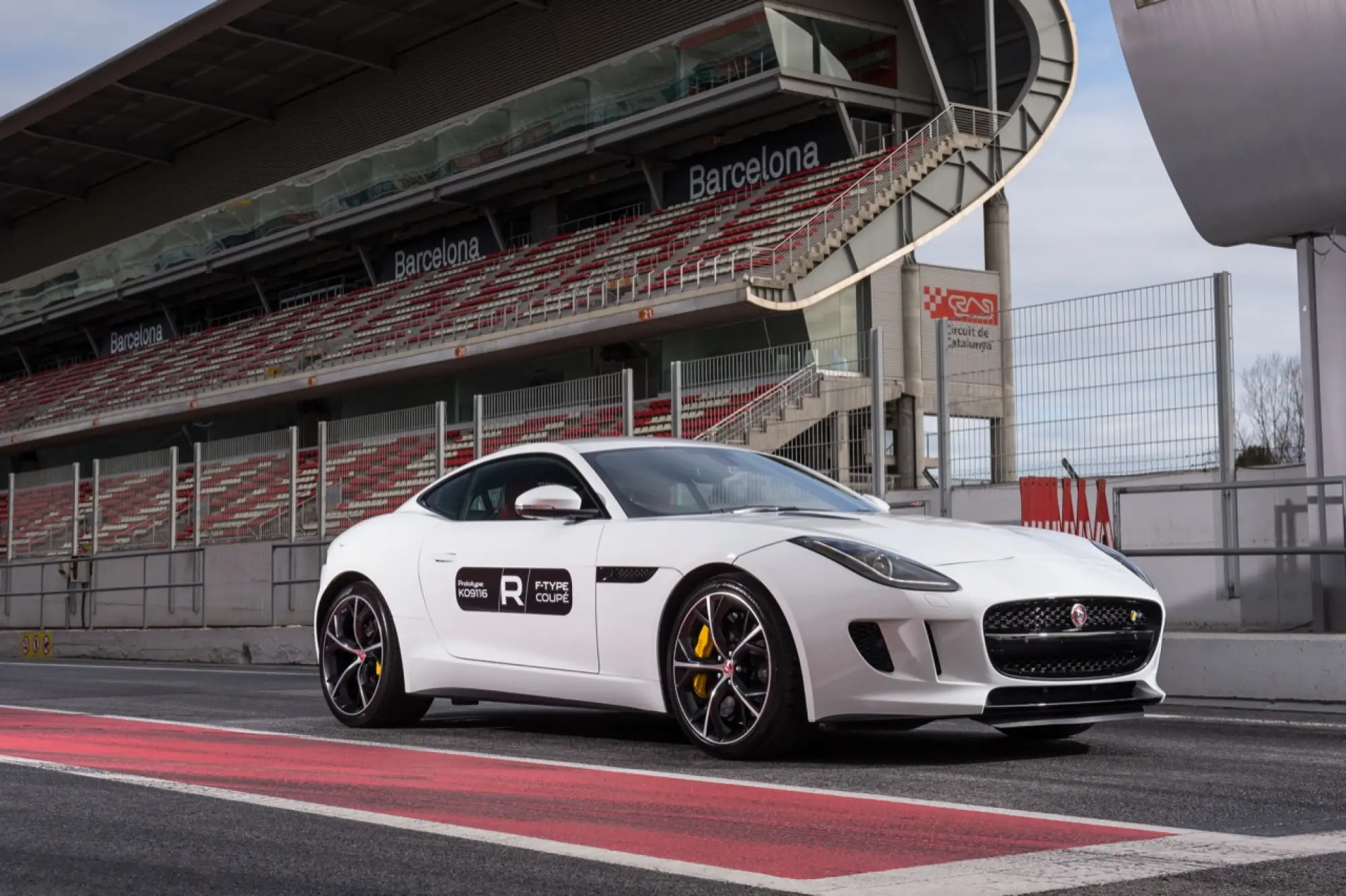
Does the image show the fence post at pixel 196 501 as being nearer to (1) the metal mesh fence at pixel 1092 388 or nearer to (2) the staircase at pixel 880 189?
(2) the staircase at pixel 880 189

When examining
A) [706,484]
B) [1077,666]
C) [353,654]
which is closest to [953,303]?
[353,654]

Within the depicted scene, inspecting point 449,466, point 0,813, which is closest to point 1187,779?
point 0,813

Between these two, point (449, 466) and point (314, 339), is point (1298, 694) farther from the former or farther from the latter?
point (314, 339)

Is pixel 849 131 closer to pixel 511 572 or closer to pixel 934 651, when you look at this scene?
pixel 511 572

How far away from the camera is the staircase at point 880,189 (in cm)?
2820

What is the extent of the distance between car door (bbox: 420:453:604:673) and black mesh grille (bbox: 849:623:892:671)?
1.36 metres

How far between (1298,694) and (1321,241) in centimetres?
362

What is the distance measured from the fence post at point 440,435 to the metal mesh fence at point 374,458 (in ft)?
0.24

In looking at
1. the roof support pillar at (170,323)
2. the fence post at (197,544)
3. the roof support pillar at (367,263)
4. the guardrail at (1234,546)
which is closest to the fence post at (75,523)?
the fence post at (197,544)

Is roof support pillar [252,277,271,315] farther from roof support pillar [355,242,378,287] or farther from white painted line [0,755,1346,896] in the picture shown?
white painted line [0,755,1346,896]

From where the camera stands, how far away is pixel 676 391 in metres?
15.8

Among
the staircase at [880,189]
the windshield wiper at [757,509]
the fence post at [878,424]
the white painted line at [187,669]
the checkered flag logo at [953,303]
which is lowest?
the white painted line at [187,669]

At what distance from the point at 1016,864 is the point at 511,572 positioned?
12.7ft

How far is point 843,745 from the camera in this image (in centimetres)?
686
